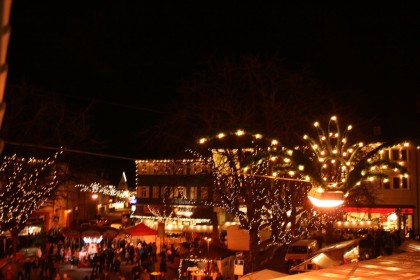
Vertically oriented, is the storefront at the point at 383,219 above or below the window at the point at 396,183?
below

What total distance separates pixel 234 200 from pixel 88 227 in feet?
32.5

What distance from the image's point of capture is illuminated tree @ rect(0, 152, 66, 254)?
1001 inches

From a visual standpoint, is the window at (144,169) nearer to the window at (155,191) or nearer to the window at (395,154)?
the window at (155,191)

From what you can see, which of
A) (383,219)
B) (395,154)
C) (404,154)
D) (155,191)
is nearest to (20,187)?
(383,219)

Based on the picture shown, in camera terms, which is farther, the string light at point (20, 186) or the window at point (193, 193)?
the window at point (193, 193)

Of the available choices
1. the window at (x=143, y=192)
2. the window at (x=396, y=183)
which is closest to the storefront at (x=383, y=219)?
the window at (x=396, y=183)

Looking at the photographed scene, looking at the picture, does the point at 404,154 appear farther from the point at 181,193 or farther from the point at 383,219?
the point at 181,193

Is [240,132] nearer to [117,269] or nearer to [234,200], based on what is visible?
[234,200]

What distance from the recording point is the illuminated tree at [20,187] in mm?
25422

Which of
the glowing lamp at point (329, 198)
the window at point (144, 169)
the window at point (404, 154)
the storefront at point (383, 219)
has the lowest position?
the storefront at point (383, 219)

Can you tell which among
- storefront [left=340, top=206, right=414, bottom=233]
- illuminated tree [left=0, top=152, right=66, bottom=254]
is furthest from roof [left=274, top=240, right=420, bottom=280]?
storefront [left=340, top=206, right=414, bottom=233]

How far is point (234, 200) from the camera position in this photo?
22000 mm

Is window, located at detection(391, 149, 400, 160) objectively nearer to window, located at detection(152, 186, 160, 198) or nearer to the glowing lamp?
window, located at detection(152, 186, 160, 198)

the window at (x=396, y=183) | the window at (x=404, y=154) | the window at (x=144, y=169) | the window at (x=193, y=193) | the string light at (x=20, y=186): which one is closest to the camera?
the string light at (x=20, y=186)
